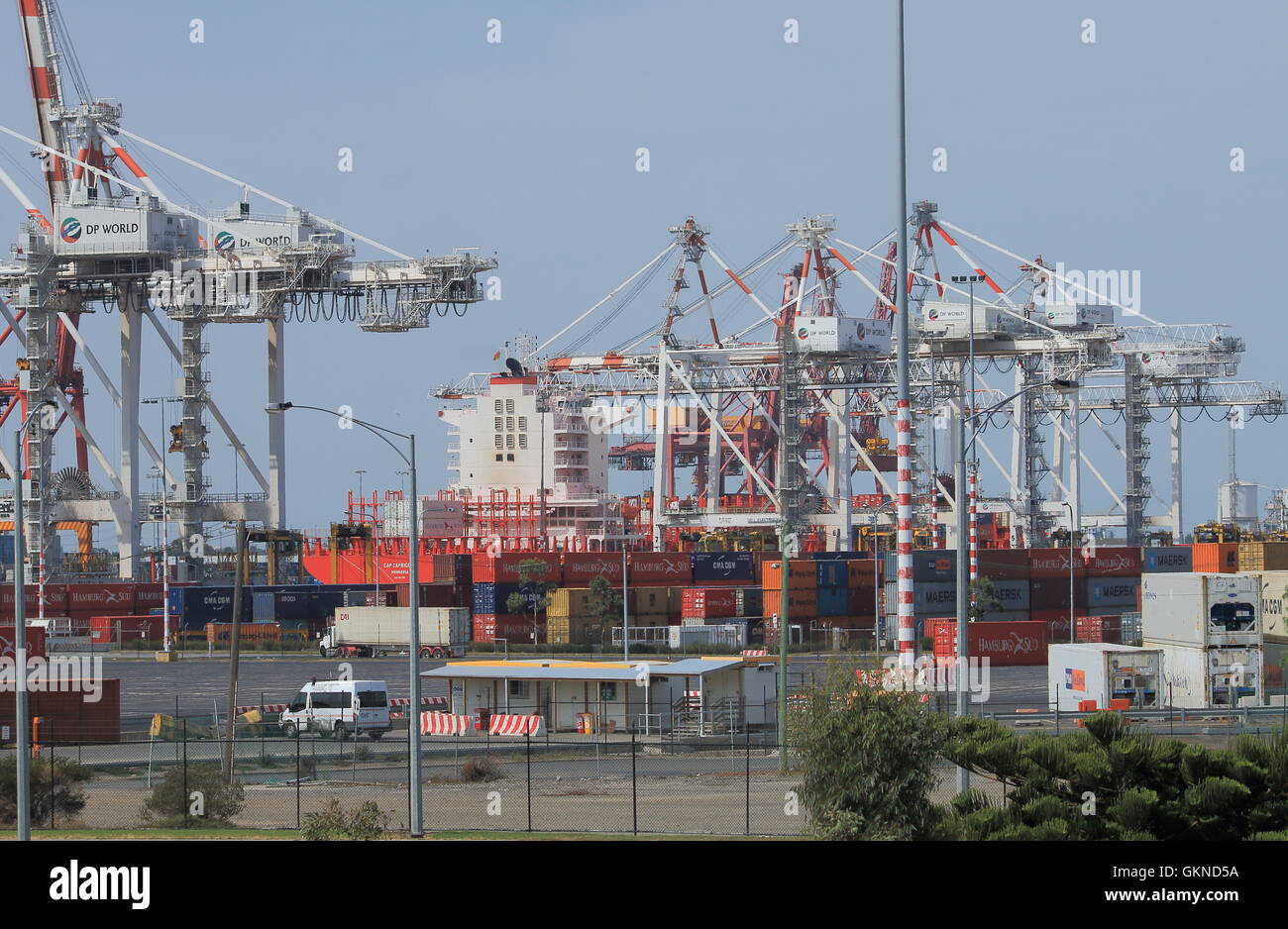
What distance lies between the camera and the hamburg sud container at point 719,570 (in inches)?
3100

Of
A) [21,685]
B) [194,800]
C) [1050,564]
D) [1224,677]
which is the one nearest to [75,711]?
[194,800]

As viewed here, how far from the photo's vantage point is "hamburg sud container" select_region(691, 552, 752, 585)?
7875cm

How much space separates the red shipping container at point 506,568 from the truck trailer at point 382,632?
25.4 ft

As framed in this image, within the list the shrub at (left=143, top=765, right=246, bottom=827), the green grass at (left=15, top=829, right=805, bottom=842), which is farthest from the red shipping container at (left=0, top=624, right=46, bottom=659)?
the green grass at (left=15, top=829, right=805, bottom=842)

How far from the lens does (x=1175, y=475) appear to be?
128750 millimetres

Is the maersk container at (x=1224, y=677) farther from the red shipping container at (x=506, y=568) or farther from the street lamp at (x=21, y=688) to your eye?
the red shipping container at (x=506, y=568)

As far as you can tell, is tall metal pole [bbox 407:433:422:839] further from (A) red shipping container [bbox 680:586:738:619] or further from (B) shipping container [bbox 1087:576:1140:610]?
(B) shipping container [bbox 1087:576:1140:610]

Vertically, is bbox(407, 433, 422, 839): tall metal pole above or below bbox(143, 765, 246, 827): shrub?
above

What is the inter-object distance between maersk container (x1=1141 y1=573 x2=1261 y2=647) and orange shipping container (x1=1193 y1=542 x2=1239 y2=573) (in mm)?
34418

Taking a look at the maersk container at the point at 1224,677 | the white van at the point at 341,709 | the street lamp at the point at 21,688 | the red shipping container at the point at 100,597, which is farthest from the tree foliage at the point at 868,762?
the red shipping container at the point at 100,597

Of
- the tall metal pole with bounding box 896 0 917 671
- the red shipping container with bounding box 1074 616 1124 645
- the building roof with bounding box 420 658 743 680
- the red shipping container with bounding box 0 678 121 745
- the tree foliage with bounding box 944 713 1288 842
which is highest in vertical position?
the tall metal pole with bounding box 896 0 917 671

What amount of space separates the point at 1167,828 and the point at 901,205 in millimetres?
11016

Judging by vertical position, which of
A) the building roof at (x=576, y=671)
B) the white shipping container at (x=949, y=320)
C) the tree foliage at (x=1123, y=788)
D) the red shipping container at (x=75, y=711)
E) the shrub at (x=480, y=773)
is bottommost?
the shrub at (x=480, y=773)
